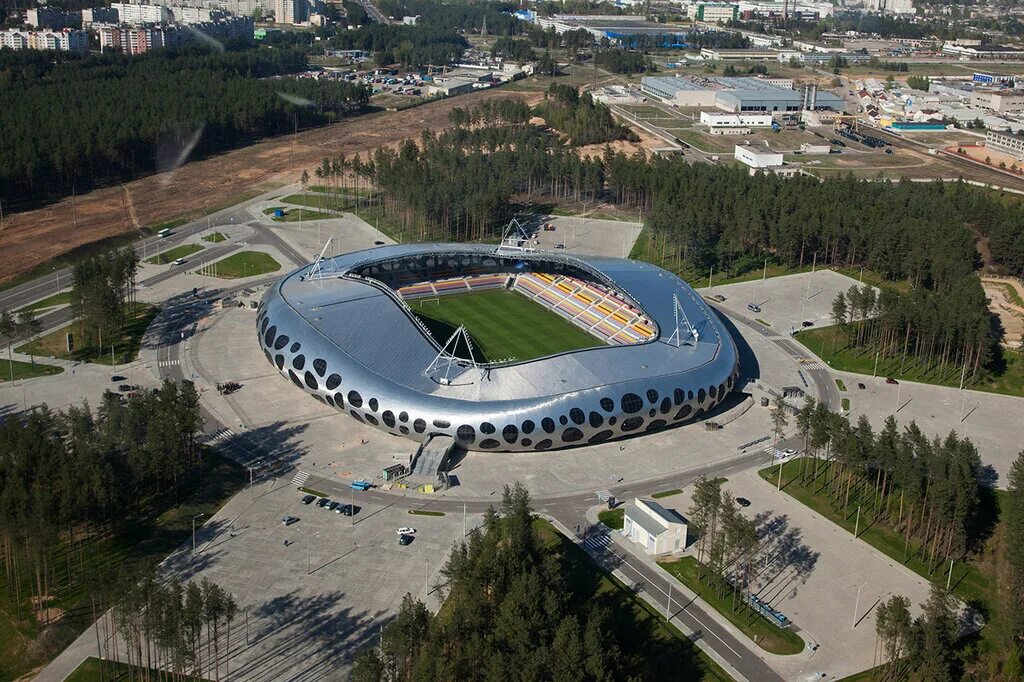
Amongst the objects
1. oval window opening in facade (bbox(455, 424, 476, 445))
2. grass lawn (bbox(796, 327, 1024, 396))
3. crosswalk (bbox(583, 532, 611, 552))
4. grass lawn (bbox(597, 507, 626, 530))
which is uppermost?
oval window opening in facade (bbox(455, 424, 476, 445))

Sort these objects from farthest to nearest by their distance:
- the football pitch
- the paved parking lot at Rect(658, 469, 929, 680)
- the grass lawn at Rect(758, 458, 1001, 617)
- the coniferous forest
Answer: the coniferous forest → the football pitch → the grass lawn at Rect(758, 458, 1001, 617) → the paved parking lot at Rect(658, 469, 929, 680)

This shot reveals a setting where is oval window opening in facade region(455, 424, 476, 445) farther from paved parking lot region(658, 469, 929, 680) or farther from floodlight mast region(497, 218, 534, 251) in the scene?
floodlight mast region(497, 218, 534, 251)

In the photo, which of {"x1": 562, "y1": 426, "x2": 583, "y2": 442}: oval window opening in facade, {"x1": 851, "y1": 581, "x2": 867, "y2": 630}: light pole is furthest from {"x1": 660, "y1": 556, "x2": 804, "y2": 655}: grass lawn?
{"x1": 562, "y1": 426, "x2": 583, "y2": 442}: oval window opening in facade

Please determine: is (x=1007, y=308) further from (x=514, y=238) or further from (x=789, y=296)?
(x=514, y=238)

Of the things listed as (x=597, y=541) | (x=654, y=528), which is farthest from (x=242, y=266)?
(x=654, y=528)

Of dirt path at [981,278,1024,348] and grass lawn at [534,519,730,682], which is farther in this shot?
dirt path at [981,278,1024,348]

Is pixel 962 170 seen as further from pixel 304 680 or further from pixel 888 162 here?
pixel 304 680

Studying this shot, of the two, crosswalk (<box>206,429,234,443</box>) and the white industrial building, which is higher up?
crosswalk (<box>206,429,234,443</box>)

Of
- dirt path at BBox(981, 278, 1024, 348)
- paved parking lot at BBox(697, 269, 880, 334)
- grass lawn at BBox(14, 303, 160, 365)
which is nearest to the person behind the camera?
grass lawn at BBox(14, 303, 160, 365)
